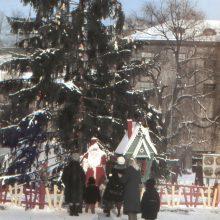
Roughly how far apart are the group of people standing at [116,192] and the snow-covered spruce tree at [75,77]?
326cm

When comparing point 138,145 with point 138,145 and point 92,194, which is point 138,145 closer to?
point 138,145

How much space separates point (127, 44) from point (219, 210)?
6251mm

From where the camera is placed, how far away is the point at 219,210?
19.0 meters

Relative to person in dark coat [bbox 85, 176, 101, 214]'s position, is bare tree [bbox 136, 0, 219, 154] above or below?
above

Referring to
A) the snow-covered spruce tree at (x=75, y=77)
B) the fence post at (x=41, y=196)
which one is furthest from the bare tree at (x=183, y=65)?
the fence post at (x=41, y=196)

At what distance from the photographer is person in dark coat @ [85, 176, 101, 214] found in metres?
16.3

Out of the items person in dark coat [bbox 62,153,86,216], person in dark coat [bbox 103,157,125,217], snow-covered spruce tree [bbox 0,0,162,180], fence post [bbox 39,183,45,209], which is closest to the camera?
person in dark coat [bbox 62,153,86,216]

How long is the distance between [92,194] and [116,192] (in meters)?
0.89

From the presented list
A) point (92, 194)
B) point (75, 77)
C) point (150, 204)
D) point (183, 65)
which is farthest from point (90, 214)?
point (183, 65)

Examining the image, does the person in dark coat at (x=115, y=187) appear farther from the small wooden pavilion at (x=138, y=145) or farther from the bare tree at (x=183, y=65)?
the bare tree at (x=183, y=65)

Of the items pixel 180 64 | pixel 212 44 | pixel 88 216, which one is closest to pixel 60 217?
pixel 88 216

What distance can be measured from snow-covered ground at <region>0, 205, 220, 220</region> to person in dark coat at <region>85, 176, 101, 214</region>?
0.31 meters

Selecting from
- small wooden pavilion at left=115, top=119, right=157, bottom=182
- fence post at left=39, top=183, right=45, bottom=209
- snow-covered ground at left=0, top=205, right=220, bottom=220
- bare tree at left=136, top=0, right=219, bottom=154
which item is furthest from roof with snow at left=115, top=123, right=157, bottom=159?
bare tree at left=136, top=0, right=219, bottom=154

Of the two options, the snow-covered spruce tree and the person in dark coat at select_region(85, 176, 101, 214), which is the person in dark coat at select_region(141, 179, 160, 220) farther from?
the snow-covered spruce tree
